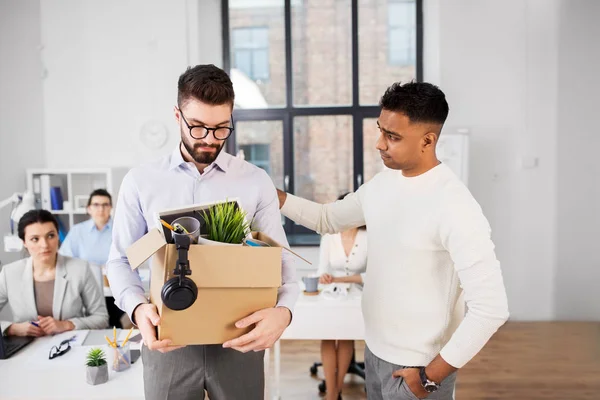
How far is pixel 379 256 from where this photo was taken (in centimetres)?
174

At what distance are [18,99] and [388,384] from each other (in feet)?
15.3

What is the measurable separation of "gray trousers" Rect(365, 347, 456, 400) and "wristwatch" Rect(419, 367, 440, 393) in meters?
0.05

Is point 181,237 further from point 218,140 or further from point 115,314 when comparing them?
point 115,314

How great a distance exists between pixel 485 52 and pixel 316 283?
327 cm

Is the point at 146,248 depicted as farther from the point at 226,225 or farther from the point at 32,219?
the point at 32,219

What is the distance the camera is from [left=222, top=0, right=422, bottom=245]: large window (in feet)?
18.7

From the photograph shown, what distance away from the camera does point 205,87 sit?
143cm

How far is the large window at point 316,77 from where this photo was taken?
18.7 ft

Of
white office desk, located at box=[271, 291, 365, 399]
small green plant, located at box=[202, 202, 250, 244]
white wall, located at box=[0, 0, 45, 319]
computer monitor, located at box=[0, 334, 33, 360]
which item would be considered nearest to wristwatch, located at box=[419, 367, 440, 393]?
small green plant, located at box=[202, 202, 250, 244]

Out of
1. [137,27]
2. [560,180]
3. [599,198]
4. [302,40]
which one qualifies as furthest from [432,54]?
[137,27]

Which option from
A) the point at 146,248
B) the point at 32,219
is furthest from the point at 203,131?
the point at 32,219

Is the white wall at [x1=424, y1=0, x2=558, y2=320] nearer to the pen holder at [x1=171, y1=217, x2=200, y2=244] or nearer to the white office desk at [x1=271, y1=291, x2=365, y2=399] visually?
the white office desk at [x1=271, y1=291, x2=365, y2=399]

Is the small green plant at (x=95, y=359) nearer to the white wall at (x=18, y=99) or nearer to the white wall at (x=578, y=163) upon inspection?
the white wall at (x=18, y=99)

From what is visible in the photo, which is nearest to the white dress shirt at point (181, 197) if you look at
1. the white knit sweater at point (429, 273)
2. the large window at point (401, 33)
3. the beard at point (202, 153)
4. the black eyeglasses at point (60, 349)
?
the beard at point (202, 153)
